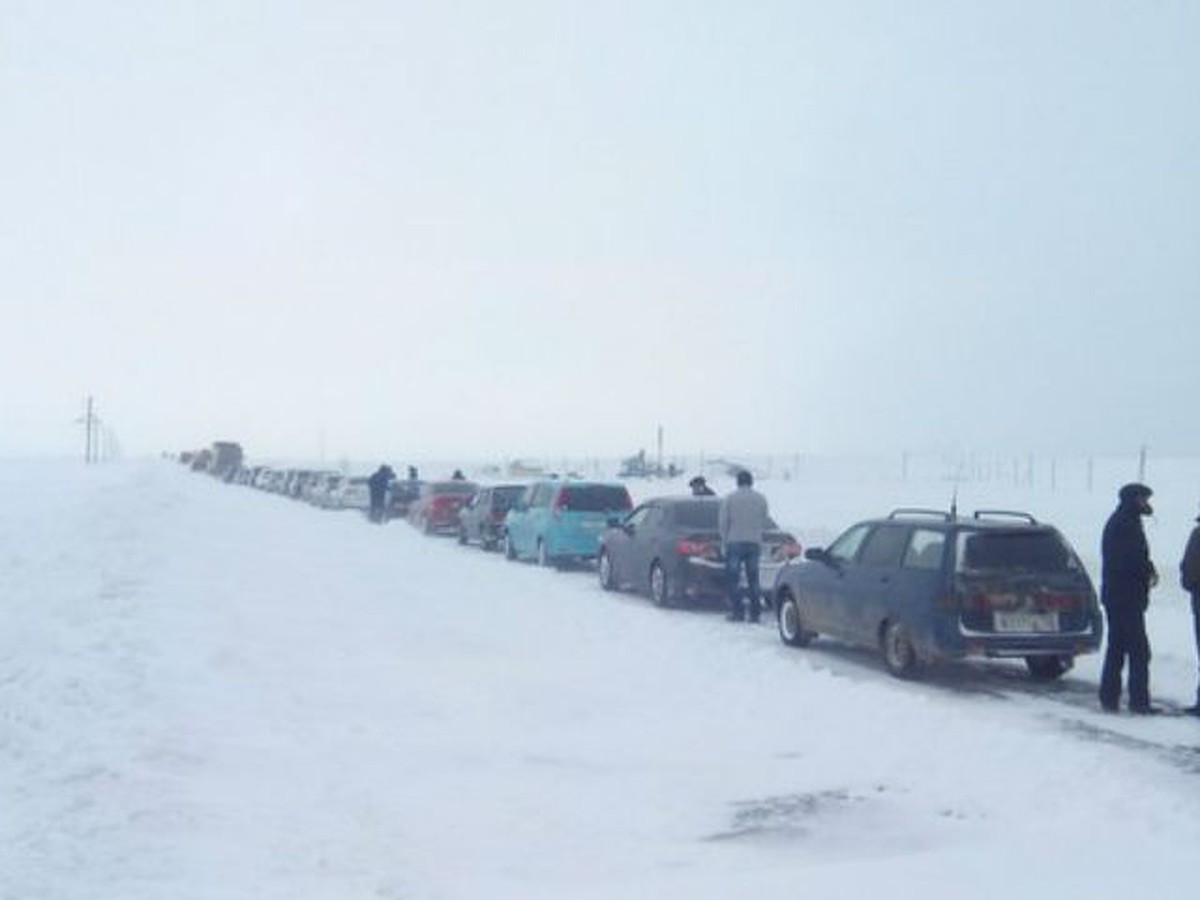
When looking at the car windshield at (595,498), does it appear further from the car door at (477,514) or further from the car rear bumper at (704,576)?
the car rear bumper at (704,576)

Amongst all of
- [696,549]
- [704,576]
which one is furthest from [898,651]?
[696,549]

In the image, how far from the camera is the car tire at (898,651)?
13562mm

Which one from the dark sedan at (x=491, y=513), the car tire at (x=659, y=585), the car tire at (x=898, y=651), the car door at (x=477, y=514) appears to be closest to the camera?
the car tire at (x=898, y=651)

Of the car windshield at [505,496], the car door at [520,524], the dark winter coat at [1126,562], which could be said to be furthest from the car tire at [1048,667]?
the car windshield at [505,496]

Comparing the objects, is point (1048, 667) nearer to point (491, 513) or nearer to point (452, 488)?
point (491, 513)

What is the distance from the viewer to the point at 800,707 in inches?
468

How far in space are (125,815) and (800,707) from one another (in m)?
5.99

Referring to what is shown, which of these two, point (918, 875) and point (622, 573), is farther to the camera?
point (622, 573)

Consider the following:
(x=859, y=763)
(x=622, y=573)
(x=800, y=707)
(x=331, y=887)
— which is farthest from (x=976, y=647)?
(x=622, y=573)

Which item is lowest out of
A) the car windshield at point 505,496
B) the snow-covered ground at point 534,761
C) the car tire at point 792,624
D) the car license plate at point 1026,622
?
the snow-covered ground at point 534,761

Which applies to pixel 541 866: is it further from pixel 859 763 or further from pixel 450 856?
pixel 859 763

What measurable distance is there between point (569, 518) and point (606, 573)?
12.5ft

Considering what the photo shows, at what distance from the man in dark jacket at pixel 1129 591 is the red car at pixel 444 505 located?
2483cm

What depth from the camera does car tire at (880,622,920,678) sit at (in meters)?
13.6
